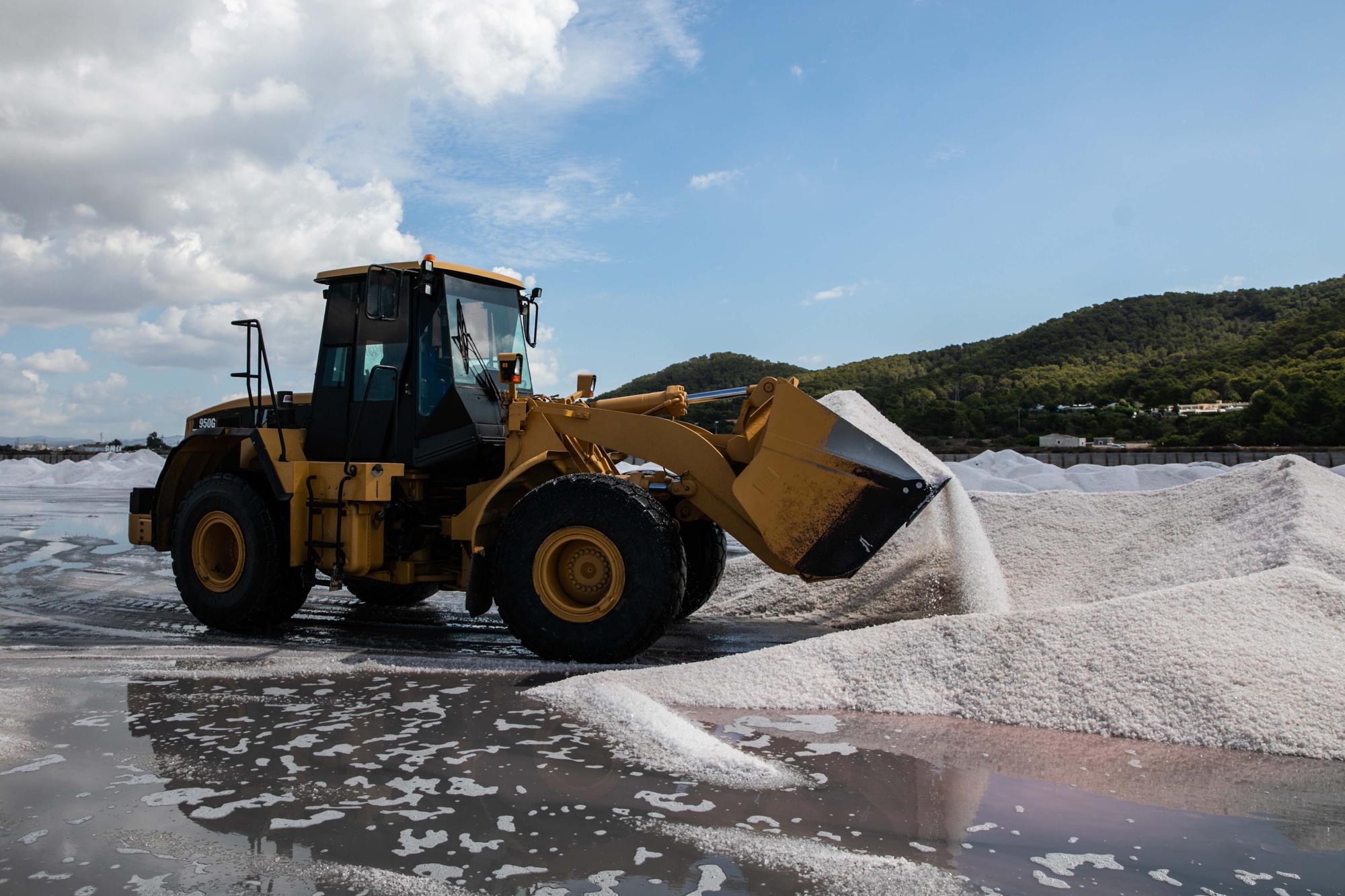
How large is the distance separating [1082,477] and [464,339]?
12.7 m

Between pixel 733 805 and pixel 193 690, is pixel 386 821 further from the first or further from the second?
pixel 193 690

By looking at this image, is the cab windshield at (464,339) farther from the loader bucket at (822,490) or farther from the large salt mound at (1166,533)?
the large salt mound at (1166,533)

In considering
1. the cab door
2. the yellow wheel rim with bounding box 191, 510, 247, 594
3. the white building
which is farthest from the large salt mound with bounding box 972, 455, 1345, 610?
the white building

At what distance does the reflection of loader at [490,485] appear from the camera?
562cm

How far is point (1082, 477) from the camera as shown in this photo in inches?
644

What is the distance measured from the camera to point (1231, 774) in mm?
3881

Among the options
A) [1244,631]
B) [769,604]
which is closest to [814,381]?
[769,604]

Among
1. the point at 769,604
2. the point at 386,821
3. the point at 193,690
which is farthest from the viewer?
the point at 769,604

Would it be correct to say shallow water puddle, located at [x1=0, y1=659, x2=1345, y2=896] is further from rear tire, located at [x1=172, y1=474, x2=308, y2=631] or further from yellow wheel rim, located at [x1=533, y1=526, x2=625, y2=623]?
rear tire, located at [x1=172, y1=474, x2=308, y2=631]

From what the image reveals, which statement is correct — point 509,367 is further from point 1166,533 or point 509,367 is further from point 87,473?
point 87,473

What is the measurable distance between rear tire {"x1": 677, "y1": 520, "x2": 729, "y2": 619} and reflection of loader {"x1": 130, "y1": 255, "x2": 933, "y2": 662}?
0.02 metres

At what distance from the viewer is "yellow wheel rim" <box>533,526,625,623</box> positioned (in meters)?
5.70

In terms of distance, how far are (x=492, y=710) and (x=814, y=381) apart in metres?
30.5

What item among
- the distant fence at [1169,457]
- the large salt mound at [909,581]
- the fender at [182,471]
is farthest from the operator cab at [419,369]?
the distant fence at [1169,457]
